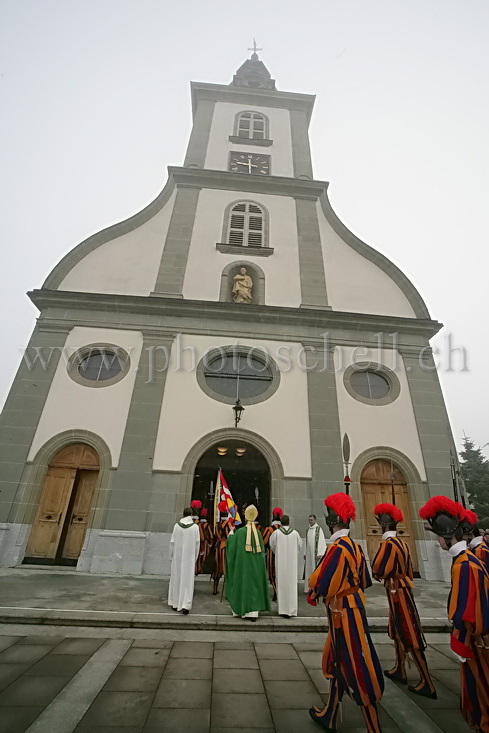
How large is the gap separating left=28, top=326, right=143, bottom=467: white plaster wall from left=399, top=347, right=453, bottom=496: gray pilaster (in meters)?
10.0

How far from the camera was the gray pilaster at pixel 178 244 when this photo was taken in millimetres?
13945

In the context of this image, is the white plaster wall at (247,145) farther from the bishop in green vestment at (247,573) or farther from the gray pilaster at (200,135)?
the bishop in green vestment at (247,573)

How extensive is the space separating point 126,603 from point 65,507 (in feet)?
16.7

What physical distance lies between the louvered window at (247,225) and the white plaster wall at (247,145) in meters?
3.29

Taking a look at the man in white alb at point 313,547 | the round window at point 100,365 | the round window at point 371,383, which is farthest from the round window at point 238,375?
the man in white alb at point 313,547

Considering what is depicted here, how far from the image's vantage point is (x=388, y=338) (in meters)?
13.7

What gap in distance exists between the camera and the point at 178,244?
1503cm

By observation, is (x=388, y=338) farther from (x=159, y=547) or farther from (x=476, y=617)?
(x=476, y=617)

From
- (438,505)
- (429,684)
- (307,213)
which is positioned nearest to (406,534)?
(429,684)

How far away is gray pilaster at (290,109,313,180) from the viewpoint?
18.7m

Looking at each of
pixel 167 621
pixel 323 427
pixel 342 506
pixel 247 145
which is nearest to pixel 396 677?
pixel 342 506

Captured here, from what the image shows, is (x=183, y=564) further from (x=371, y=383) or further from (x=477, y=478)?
(x=477, y=478)

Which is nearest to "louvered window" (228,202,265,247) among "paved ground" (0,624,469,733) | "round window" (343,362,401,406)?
"round window" (343,362,401,406)

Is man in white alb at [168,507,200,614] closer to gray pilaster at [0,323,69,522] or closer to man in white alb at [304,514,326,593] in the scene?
man in white alb at [304,514,326,593]
